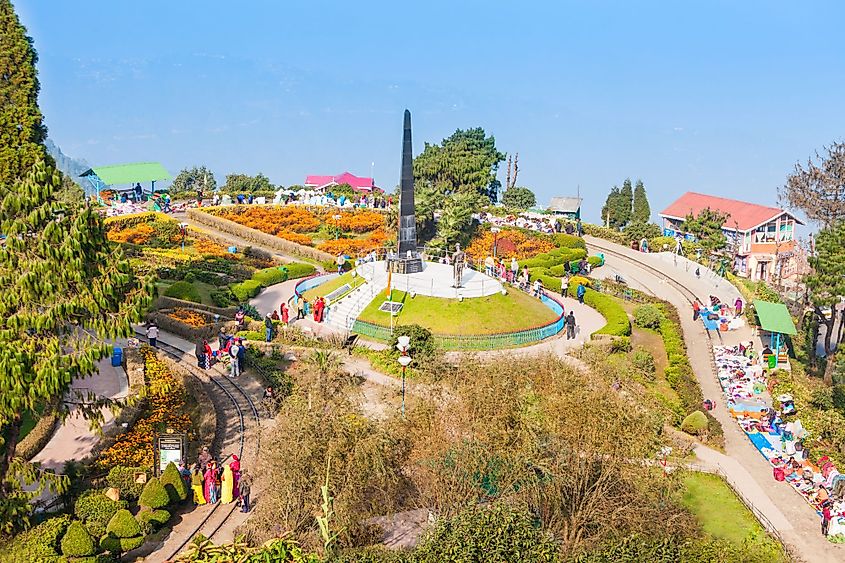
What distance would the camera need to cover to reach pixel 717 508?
2919cm

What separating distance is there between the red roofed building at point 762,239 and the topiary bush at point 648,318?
28.2 meters

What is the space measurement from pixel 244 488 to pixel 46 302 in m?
8.46

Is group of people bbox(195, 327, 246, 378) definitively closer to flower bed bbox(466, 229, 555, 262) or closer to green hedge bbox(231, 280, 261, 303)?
green hedge bbox(231, 280, 261, 303)

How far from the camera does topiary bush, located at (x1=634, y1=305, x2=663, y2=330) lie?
49.0 metres

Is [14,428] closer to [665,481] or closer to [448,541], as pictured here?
[448,541]

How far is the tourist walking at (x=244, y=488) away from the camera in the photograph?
25641 mm

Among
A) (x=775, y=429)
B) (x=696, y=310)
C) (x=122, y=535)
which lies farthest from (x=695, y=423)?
(x=122, y=535)

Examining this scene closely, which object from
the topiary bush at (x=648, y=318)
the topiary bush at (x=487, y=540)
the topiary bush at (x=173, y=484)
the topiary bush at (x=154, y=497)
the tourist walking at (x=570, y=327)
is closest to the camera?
the topiary bush at (x=487, y=540)

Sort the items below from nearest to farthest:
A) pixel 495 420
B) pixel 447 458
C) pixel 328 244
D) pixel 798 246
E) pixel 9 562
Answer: pixel 9 562 < pixel 447 458 < pixel 495 420 < pixel 328 244 < pixel 798 246

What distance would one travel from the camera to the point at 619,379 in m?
34.5

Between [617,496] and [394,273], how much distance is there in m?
27.4

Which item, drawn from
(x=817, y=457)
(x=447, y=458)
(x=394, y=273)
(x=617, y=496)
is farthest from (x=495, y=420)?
(x=394, y=273)

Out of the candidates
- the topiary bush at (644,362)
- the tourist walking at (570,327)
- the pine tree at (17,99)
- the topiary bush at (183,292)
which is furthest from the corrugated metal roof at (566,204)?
the pine tree at (17,99)

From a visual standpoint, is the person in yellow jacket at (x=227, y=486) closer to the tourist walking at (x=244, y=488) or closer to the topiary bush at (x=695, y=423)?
the tourist walking at (x=244, y=488)
